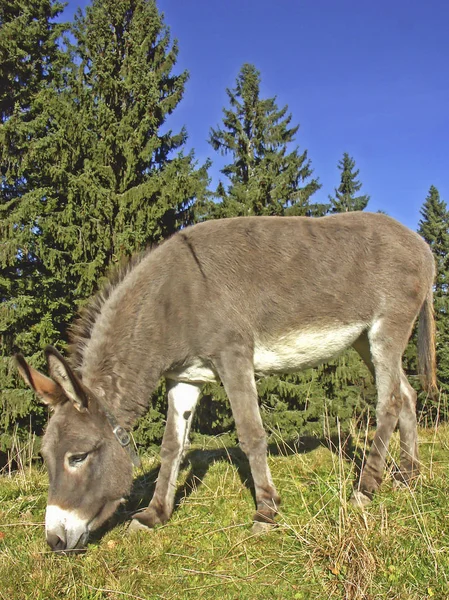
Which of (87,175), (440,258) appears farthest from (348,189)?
(87,175)

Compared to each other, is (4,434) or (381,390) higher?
(381,390)

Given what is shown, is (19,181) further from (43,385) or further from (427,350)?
(427,350)

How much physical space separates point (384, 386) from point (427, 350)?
124 centimetres

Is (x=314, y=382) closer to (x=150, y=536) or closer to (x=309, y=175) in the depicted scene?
(x=309, y=175)

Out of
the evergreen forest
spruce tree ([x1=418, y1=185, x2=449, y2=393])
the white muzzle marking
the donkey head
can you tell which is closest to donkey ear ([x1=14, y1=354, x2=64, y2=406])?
the donkey head

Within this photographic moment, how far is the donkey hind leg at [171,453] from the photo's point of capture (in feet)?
11.9

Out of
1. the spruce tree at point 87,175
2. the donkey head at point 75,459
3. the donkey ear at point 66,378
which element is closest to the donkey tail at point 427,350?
the donkey head at point 75,459

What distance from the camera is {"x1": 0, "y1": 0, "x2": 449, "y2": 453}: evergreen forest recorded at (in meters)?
11.3

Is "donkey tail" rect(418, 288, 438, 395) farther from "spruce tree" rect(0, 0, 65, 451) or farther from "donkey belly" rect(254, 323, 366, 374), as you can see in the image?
"spruce tree" rect(0, 0, 65, 451)

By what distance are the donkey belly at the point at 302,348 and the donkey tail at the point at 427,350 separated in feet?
3.82

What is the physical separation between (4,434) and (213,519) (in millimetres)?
8939

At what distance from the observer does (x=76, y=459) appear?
3.14m

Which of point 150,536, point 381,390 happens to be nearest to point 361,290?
point 381,390

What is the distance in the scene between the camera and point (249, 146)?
707 inches
